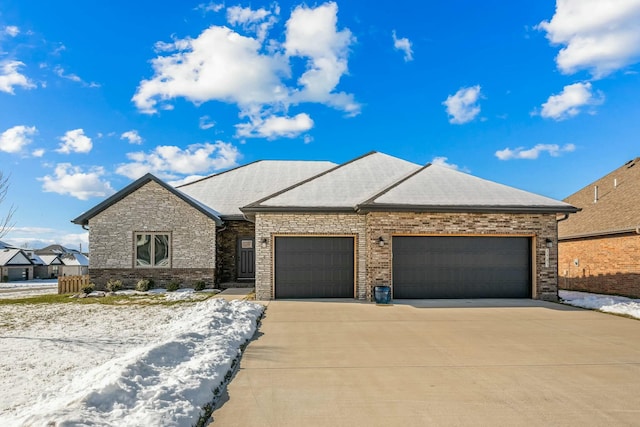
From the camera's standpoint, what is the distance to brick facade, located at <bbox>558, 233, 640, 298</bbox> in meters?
15.4

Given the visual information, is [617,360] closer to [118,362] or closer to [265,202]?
[118,362]

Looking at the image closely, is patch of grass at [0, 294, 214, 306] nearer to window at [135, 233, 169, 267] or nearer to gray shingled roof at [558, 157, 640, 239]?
window at [135, 233, 169, 267]

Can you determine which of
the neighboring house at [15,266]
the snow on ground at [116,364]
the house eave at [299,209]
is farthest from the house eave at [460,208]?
the neighboring house at [15,266]

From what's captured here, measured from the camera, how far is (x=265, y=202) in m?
14.0

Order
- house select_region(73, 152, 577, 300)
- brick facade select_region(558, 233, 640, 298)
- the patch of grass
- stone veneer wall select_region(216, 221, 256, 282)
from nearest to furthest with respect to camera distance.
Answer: house select_region(73, 152, 577, 300)
the patch of grass
brick facade select_region(558, 233, 640, 298)
stone veneer wall select_region(216, 221, 256, 282)

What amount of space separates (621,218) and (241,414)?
58.3 feet

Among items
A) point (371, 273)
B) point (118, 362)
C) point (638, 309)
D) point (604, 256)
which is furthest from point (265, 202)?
point (604, 256)

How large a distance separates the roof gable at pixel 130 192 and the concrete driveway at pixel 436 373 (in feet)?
27.1

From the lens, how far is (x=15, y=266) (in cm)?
3825

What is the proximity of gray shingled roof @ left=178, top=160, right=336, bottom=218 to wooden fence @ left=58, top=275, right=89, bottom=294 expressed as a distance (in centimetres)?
588

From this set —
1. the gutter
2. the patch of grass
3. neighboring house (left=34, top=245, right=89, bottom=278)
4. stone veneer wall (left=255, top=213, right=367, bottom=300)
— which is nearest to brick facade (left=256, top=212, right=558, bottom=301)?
stone veneer wall (left=255, top=213, right=367, bottom=300)

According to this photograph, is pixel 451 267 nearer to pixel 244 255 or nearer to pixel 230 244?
pixel 244 255

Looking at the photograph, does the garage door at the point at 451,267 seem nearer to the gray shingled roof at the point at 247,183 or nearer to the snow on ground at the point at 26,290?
the gray shingled roof at the point at 247,183

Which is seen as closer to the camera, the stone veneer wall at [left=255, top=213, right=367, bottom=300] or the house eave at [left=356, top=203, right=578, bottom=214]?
the house eave at [left=356, top=203, right=578, bottom=214]
